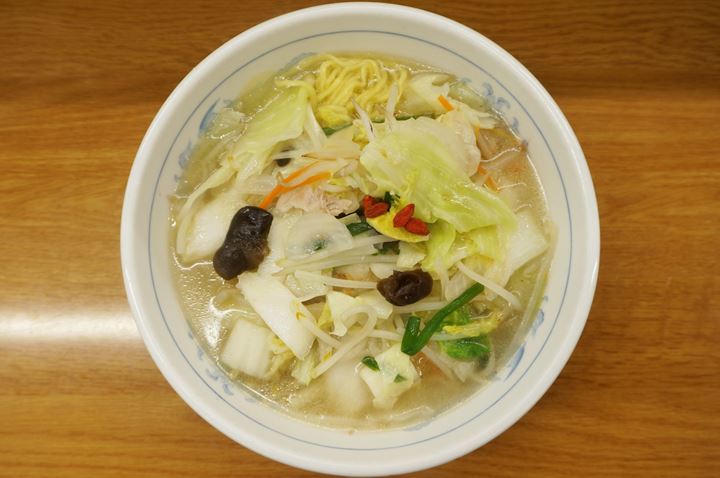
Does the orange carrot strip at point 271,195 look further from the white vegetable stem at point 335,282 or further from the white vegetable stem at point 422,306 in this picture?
the white vegetable stem at point 422,306

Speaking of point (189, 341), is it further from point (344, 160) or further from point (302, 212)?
point (344, 160)

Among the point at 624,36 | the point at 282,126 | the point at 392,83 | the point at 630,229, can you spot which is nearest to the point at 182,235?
the point at 282,126

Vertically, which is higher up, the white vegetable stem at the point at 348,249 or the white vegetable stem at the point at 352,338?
the white vegetable stem at the point at 348,249

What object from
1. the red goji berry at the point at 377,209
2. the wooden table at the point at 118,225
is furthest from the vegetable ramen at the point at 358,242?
the wooden table at the point at 118,225

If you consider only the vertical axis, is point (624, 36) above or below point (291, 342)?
above

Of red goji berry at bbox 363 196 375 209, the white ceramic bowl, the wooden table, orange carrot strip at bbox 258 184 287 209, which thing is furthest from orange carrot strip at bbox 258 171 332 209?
the wooden table

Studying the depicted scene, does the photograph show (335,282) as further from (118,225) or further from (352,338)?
(118,225)

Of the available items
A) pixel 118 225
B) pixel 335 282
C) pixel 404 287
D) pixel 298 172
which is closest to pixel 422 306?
pixel 404 287
